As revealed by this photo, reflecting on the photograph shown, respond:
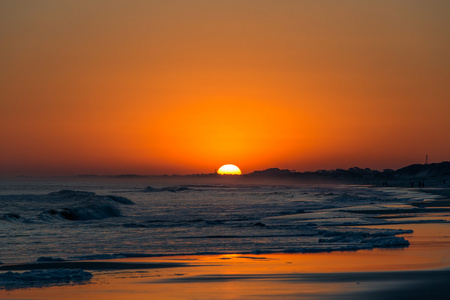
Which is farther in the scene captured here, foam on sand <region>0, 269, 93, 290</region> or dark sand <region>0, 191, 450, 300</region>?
foam on sand <region>0, 269, 93, 290</region>

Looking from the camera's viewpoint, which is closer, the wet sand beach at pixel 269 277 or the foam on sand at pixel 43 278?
the wet sand beach at pixel 269 277

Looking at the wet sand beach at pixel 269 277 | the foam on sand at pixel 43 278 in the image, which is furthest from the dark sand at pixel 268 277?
the foam on sand at pixel 43 278

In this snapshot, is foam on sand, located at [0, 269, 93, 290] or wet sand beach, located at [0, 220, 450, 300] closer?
wet sand beach, located at [0, 220, 450, 300]

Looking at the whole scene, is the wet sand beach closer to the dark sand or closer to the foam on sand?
the dark sand

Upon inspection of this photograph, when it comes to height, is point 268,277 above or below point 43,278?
above

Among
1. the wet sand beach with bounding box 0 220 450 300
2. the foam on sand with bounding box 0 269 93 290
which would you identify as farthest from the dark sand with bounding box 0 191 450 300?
the foam on sand with bounding box 0 269 93 290

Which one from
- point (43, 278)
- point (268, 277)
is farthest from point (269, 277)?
point (43, 278)

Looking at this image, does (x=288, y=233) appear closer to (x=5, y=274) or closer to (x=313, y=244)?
(x=313, y=244)

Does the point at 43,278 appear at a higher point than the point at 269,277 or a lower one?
lower

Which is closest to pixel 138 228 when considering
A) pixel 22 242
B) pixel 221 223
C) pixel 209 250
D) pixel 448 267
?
pixel 221 223

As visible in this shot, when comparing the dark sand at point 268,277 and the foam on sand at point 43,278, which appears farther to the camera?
the foam on sand at point 43,278

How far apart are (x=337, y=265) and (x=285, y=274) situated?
2105 millimetres

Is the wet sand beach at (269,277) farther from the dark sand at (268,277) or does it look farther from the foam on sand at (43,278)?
the foam on sand at (43,278)

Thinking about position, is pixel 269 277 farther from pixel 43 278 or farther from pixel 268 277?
pixel 43 278
